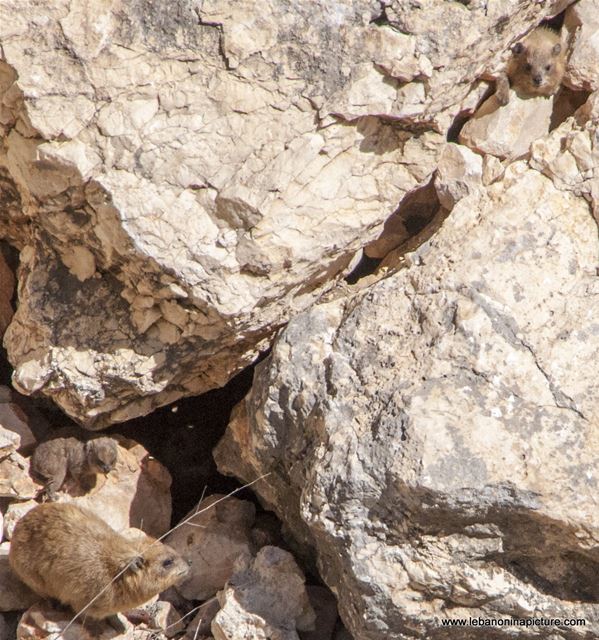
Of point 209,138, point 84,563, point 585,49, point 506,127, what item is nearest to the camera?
point 209,138

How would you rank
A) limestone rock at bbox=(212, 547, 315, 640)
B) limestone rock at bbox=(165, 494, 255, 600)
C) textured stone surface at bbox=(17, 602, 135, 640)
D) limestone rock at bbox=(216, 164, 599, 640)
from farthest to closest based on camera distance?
limestone rock at bbox=(165, 494, 255, 600)
textured stone surface at bbox=(17, 602, 135, 640)
limestone rock at bbox=(212, 547, 315, 640)
limestone rock at bbox=(216, 164, 599, 640)

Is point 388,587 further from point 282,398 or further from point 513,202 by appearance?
point 513,202

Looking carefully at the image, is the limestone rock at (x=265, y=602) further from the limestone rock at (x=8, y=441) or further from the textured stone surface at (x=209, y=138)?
the limestone rock at (x=8, y=441)

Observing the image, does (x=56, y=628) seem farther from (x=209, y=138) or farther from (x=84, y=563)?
(x=209, y=138)

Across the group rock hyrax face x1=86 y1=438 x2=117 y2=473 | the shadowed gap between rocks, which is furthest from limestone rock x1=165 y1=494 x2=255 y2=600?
the shadowed gap between rocks

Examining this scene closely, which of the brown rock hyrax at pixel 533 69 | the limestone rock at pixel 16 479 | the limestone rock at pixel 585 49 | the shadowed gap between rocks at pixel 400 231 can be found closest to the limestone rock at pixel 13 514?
the limestone rock at pixel 16 479

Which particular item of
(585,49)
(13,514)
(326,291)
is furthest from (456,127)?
(13,514)

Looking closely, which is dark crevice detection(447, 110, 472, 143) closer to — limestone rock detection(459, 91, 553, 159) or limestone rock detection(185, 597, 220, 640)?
limestone rock detection(459, 91, 553, 159)
